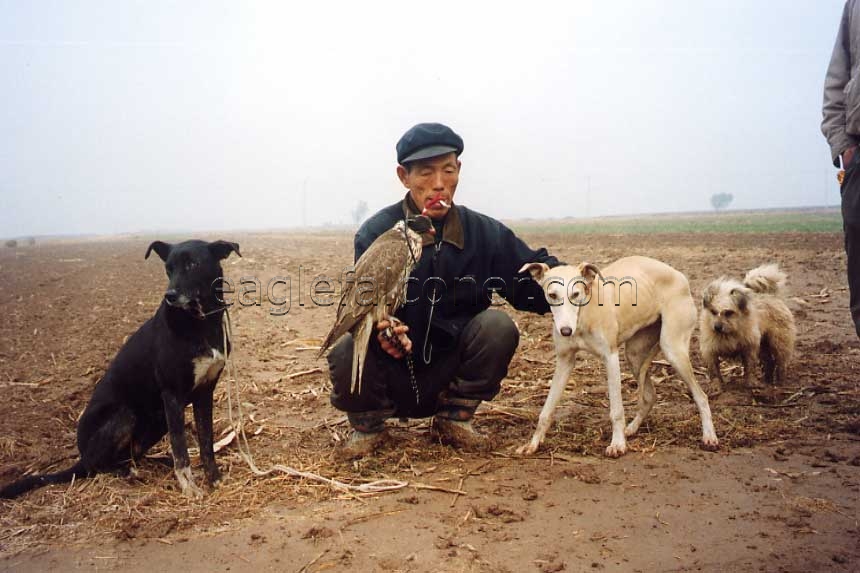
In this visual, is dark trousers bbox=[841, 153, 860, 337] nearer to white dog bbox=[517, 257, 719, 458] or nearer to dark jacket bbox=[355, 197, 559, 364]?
white dog bbox=[517, 257, 719, 458]

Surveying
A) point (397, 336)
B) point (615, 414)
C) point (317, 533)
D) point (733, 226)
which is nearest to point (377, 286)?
point (397, 336)

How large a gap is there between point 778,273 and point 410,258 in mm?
4767

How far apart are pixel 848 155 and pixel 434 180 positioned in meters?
2.73

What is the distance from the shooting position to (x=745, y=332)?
6.32m

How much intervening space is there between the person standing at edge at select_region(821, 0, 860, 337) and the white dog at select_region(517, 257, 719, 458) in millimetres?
1166

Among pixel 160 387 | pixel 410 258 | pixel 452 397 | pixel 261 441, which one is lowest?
pixel 261 441

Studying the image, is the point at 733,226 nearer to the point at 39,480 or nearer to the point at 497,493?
the point at 497,493

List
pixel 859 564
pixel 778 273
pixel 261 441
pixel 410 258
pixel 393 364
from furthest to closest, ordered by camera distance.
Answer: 1. pixel 778 273
2. pixel 261 441
3. pixel 393 364
4. pixel 410 258
5. pixel 859 564

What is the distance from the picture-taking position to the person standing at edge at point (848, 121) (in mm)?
3891

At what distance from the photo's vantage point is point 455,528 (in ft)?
11.0

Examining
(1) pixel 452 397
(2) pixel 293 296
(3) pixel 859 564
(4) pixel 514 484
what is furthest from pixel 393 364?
(2) pixel 293 296

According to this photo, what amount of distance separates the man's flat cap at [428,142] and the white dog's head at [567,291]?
1057 millimetres

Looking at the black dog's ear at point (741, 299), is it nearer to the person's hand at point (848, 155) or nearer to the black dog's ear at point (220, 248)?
the person's hand at point (848, 155)

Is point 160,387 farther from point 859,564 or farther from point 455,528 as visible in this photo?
point 859,564
